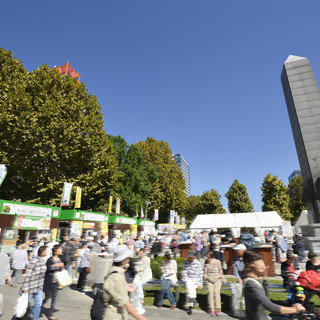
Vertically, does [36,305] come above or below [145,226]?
below

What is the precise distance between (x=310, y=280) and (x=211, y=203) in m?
51.1

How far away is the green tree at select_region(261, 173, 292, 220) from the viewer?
148ft

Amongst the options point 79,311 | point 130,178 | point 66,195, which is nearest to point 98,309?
point 79,311

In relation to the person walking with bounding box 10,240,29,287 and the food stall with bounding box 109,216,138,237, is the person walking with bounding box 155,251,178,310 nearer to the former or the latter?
the person walking with bounding box 10,240,29,287

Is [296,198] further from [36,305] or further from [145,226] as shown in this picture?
[36,305]

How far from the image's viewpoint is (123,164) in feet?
118

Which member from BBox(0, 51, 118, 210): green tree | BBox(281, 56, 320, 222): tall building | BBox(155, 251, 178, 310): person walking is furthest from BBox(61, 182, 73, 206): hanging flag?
BBox(281, 56, 320, 222): tall building

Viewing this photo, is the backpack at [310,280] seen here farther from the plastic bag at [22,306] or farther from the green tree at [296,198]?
the green tree at [296,198]

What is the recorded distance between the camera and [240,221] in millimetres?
31953

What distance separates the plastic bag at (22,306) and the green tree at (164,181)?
3771cm

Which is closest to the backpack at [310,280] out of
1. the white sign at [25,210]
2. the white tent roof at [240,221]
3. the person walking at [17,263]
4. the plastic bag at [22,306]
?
the plastic bag at [22,306]

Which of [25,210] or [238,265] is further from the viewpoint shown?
[25,210]

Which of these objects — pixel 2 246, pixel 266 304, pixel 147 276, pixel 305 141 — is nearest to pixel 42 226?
pixel 2 246

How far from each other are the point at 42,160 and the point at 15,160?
2103mm
